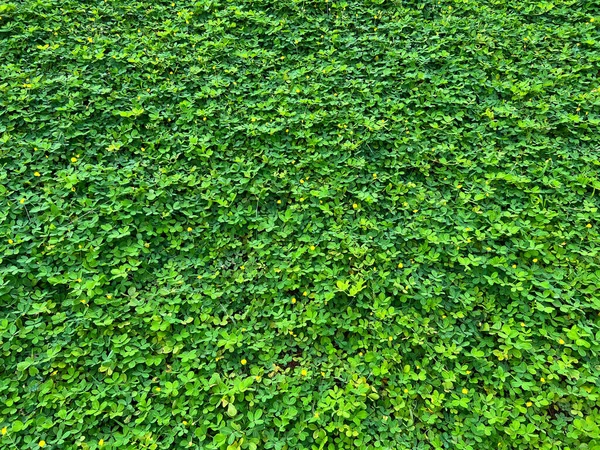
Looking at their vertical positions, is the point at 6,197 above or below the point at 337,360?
above

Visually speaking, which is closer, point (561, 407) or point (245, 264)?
point (561, 407)

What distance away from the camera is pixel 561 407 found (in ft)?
6.00

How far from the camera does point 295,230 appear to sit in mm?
2309

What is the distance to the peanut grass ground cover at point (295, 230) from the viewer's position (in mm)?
1801

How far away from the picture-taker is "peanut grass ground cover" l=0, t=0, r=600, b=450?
180 centimetres

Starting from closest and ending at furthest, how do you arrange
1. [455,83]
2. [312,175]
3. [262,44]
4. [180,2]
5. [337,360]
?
[337,360] < [312,175] < [455,83] < [262,44] < [180,2]

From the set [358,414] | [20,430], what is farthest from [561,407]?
[20,430]

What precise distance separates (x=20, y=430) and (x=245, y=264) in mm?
1227

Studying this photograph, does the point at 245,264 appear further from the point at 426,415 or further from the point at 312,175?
the point at 426,415

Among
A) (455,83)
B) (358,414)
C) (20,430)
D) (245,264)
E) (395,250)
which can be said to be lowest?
(20,430)

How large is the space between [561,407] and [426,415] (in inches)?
25.1

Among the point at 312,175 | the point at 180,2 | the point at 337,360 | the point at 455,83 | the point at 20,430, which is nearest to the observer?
the point at 20,430

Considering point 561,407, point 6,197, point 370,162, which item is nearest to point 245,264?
point 370,162

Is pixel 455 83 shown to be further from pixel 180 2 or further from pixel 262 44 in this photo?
pixel 180 2
